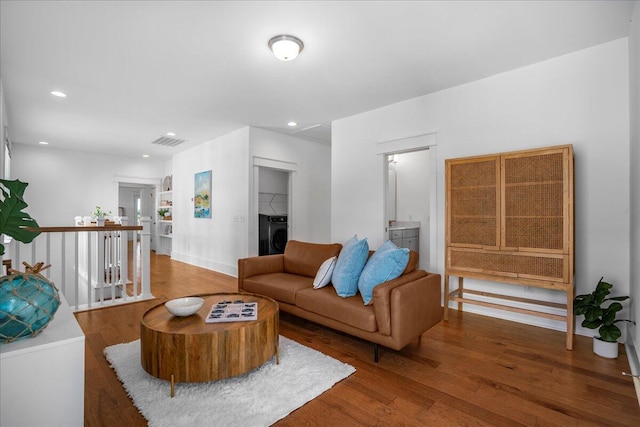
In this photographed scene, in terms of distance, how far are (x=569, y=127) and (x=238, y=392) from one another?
11.7ft

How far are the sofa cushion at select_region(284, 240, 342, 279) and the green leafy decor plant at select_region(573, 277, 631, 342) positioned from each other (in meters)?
2.19

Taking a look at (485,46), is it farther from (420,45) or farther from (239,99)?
(239,99)

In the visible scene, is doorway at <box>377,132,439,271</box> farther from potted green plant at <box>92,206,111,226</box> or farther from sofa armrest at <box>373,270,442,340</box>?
potted green plant at <box>92,206,111,226</box>

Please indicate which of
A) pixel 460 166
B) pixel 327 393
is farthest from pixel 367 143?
pixel 327 393

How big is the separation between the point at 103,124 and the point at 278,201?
11.3 ft

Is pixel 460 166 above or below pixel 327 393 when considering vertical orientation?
above

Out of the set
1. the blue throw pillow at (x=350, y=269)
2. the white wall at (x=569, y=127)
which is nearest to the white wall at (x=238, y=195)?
the white wall at (x=569, y=127)

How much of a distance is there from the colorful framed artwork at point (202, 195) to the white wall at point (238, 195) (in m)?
0.13

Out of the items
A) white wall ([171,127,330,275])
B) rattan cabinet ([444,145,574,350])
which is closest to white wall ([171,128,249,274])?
white wall ([171,127,330,275])

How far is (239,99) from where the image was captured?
13.7ft

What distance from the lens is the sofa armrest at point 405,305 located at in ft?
7.29

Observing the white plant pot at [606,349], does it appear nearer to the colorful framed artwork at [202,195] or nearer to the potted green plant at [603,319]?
the potted green plant at [603,319]

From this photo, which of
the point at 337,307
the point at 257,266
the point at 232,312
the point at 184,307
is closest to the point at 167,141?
the point at 257,266

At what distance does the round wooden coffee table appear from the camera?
187 cm
